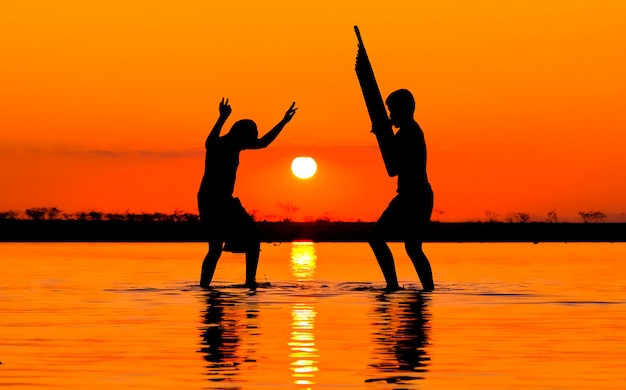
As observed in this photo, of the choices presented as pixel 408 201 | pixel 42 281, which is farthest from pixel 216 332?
pixel 42 281

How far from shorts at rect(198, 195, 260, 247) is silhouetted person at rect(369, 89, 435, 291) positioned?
164 centimetres

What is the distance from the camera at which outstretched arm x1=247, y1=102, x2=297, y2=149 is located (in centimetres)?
1873

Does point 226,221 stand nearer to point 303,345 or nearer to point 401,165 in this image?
point 401,165

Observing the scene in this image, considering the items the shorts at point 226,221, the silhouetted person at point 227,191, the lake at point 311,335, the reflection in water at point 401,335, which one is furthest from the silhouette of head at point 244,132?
the reflection in water at point 401,335

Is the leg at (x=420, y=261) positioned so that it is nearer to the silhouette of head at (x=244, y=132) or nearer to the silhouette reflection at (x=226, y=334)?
the silhouette reflection at (x=226, y=334)

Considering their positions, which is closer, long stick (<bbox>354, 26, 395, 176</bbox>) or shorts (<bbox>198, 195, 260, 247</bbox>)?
long stick (<bbox>354, 26, 395, 176</bbox>)

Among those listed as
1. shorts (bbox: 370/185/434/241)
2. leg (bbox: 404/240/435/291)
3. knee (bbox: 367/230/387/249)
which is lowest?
leg (bbox: 404/240/435/291)

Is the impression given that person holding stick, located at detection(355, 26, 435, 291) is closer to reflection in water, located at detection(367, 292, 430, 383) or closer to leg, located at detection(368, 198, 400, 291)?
leg, located at detection(368, 198, 400, 291)

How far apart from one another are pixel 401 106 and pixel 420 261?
1.88 m

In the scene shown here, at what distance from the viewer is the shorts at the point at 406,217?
1794cm

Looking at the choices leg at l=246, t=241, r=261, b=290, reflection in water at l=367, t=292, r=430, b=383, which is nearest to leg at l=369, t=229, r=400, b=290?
reflection in water at l=367, t=292, r=430, b=383

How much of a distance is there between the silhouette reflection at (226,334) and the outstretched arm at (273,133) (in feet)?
6.92

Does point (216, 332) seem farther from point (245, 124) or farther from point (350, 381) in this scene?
point (245, 124)

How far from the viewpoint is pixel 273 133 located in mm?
18781
